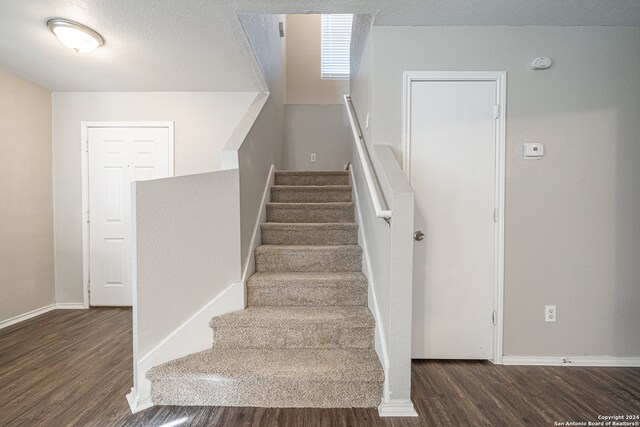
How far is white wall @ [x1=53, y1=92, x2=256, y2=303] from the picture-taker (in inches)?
125

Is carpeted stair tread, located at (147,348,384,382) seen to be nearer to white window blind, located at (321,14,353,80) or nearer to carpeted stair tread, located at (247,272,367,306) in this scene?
carpeted stair tread, located at (247,272,367,306)

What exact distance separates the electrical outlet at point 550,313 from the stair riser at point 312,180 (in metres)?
→ 2.10

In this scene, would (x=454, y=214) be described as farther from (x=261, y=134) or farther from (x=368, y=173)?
(x=261, y=134)

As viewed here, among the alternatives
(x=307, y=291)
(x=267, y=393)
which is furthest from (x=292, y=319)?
(x=267, y=393)

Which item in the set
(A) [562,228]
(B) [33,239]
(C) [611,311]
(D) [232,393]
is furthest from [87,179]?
(C) [611,311]

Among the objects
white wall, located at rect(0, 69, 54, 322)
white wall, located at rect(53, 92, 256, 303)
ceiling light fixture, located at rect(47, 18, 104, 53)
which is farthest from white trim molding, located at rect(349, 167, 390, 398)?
white wall, located at rect(0, 69, 54, 322)

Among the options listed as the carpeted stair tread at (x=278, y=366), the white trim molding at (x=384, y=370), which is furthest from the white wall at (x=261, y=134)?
the white trim molding at (x=384, y=370)

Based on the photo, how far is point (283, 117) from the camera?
14.5 ft

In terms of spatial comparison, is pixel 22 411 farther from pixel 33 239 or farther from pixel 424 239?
pixel 424 239

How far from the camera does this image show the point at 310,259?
2377 mm

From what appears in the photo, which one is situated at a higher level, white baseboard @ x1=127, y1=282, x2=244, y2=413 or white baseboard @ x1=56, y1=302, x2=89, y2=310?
white baseboard @ x1=127, y1=282, x2=244, y2=413

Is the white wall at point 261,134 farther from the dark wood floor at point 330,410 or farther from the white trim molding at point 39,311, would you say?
the white trim molding at point 39,311

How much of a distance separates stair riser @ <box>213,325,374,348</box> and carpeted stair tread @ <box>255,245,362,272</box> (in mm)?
567

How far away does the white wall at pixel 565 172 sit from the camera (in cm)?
208
